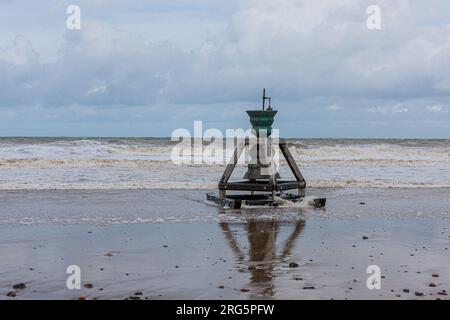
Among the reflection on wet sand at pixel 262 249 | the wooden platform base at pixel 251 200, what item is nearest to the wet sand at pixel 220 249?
the reflection on wet sand at pixel 262 249

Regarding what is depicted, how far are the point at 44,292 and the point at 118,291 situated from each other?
94cm

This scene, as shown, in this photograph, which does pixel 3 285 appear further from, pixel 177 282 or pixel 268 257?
pixel 268 257

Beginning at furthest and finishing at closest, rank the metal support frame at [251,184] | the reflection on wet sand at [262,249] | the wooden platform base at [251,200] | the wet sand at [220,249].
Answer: the wooden platform base at [251,200], the metal support frame at [251,184], the reflection on wet sand at [262,249], the wet sand at [220,249]

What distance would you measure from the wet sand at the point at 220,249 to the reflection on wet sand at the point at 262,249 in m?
0.02

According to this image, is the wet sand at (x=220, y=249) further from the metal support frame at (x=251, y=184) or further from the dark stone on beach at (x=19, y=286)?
the metal support frame at (x=251, y=184)

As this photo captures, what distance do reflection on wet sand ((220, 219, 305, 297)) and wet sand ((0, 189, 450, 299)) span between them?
0.7 inches

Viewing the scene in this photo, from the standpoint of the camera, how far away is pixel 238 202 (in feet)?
52.4

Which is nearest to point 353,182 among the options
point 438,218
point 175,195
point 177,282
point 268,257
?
point 175,195

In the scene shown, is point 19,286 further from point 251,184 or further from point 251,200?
point 251,200

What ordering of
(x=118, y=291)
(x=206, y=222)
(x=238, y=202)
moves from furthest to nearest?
(x=238, y=202) → (x=206, y=222) → (x=118, y=291)

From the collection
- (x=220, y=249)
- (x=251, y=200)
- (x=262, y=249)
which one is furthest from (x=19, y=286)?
(x=251, y=200)

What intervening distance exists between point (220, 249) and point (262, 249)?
2.37 ft

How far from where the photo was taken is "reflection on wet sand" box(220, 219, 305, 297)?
27.1 ft

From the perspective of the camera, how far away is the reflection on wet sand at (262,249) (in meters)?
8.27
